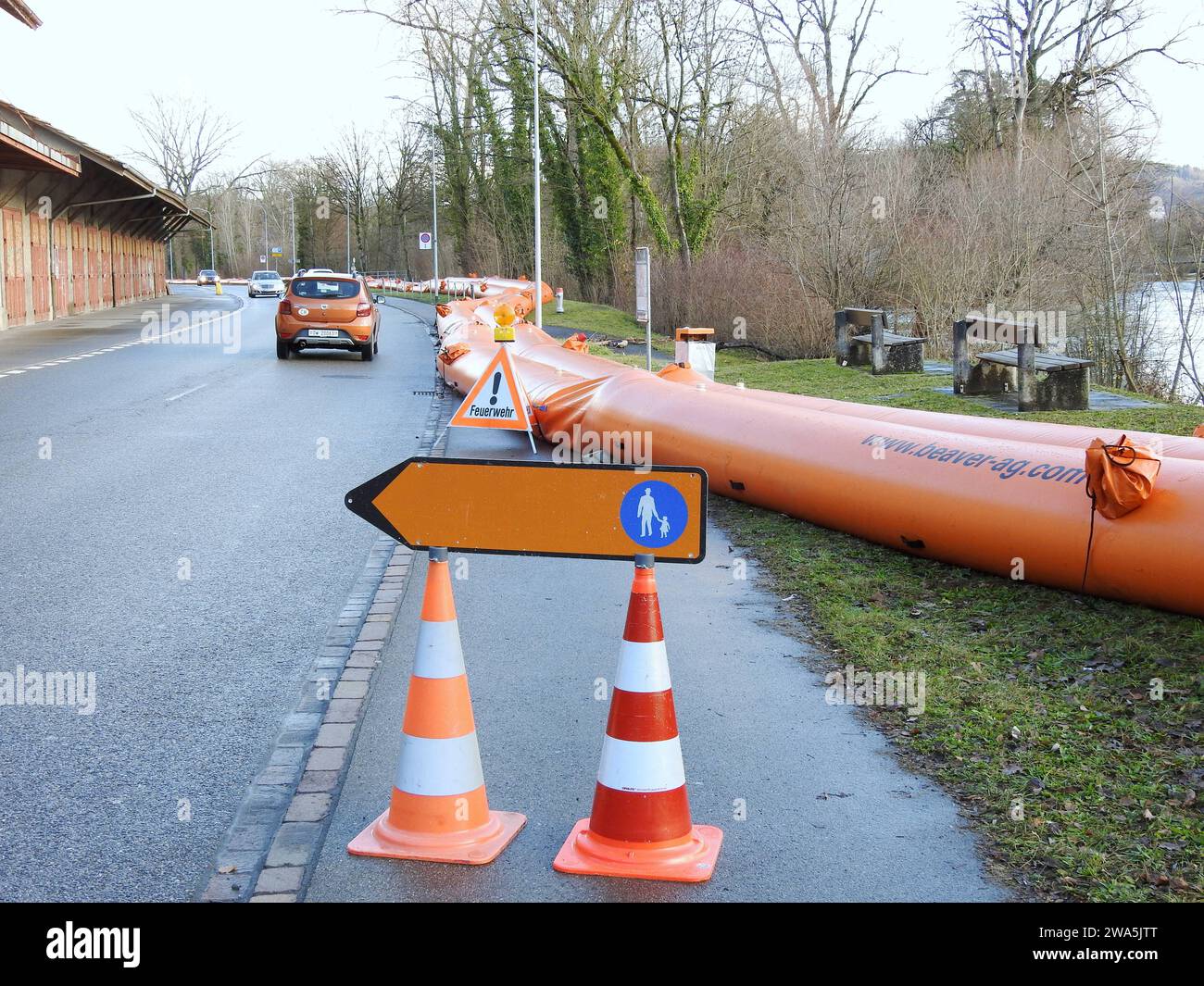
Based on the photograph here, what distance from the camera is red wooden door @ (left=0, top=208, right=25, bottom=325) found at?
107ft

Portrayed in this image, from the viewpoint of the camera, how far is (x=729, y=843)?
13.2ft

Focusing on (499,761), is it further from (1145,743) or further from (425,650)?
(1145,743)

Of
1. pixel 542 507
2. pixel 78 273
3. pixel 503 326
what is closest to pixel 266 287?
pixel 78 273

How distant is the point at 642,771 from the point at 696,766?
81 cm

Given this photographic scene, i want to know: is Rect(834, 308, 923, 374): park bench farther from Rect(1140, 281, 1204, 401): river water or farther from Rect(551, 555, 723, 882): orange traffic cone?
Rect(551, 555, 723, 882): orange traffic cone

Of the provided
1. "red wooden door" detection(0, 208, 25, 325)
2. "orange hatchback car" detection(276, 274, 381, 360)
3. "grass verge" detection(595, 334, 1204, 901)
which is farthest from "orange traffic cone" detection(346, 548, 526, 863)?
"red wooden door" detection(0, 208, 25, 325)

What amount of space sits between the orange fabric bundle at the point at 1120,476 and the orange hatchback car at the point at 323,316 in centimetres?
2095

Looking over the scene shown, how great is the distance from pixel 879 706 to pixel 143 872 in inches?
118

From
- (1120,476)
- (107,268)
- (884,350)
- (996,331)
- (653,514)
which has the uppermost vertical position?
(107,268)

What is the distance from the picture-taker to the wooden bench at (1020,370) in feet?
44.7

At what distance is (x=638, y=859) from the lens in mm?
3838

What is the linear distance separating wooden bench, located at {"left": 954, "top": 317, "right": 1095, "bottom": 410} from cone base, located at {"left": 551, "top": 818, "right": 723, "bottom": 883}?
10819mm

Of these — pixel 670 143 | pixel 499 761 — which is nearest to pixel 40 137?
pixel 670 143

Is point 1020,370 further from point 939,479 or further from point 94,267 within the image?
point 94,267
